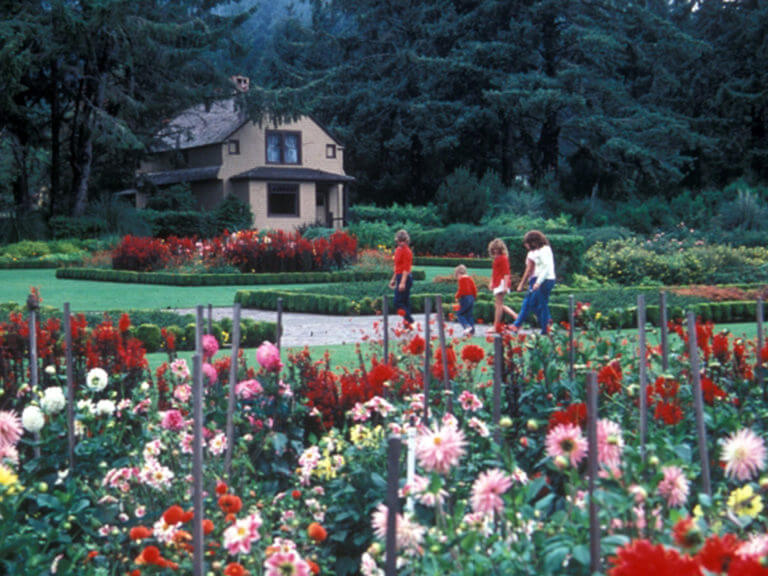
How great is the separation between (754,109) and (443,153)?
506 inches

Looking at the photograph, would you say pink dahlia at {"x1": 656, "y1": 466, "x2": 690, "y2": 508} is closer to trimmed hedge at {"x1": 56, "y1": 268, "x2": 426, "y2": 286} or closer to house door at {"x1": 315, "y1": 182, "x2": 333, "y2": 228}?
trimmed hedge at {"x1": 56, "y1": 268, "x2": 426, "y2": 286}

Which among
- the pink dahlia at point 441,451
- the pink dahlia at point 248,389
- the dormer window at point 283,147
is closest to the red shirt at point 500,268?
the pink dahlia at point 248,389

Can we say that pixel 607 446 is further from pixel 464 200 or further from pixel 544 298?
pixel 464 200

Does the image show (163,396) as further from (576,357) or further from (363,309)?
(363,309)

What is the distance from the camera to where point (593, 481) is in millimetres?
2314

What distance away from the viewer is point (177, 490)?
3.38 m

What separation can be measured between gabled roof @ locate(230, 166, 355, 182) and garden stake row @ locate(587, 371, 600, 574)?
1320 inches

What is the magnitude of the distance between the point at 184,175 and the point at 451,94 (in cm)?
1176

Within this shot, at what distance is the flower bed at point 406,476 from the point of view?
7.25 ft

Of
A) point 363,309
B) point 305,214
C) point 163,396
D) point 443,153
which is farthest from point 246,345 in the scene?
point 443,153

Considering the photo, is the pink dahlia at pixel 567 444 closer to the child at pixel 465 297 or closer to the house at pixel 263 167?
the child at pixel 465 297

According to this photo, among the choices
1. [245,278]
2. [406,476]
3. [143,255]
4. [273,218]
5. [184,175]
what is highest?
[184,175]

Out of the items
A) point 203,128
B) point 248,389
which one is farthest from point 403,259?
point 203,128

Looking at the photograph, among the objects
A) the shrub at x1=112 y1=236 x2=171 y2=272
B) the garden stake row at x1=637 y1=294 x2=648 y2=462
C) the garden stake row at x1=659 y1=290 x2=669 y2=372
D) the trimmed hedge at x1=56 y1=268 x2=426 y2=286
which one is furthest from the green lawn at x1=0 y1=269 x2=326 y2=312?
the garden stake row at x1=637 y1=294 x2=648 y2=462
